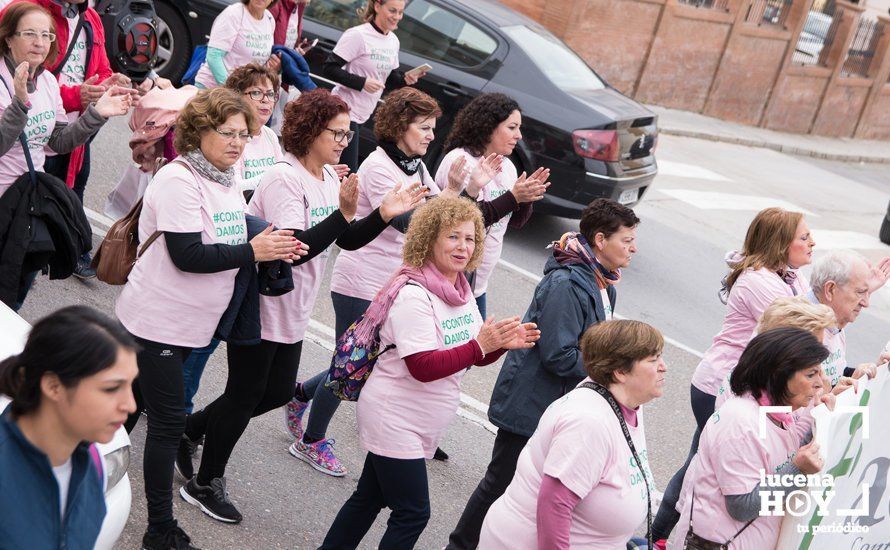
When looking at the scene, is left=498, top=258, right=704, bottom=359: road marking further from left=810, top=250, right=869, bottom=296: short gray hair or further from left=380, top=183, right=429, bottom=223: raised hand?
left=380, top=183, right=429, bottom=223: raised hand

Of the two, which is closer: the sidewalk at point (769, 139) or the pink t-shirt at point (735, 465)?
the pink t-shirt at point (735, 465)

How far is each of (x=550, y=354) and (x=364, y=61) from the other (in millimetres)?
4299

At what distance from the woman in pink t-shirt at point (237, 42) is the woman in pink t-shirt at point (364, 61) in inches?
23.9

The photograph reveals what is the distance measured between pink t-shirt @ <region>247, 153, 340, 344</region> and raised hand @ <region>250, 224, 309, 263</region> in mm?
283

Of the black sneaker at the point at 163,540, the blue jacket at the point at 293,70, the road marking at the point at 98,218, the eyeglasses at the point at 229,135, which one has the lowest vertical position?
the road marking at the point at 98,218

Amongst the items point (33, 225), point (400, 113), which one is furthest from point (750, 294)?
point (33, 225)

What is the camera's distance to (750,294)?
5445mm

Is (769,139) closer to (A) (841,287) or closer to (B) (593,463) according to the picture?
(A) (841,287)

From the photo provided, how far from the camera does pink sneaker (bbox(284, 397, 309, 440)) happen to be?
5758mm

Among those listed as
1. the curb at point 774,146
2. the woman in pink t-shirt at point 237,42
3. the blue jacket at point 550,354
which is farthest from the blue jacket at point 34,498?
the curb at point 774,146

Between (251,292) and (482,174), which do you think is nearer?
(251,292)

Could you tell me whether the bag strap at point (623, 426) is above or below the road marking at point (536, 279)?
above

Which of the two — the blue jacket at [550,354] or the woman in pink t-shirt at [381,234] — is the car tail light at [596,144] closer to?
the woman in pink t-shirt at [381,234]

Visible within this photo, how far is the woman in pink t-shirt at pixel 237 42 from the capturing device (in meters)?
7.36
